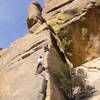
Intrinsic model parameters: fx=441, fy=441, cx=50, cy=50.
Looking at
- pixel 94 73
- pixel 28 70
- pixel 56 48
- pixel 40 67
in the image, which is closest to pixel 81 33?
pixel 56 48

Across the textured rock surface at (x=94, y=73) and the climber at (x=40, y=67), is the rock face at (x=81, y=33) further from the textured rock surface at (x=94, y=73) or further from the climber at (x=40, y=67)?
the climber at (x=40, y=67)

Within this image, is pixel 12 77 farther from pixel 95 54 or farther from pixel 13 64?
pixel 95 54

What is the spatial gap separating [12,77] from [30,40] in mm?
4276

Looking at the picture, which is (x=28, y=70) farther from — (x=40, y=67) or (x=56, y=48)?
(x=56, y=48)

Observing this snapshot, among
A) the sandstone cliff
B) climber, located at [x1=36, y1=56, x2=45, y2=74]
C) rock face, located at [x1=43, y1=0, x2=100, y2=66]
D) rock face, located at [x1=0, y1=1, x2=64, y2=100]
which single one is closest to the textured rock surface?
the sandstone cliff

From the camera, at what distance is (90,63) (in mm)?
26906

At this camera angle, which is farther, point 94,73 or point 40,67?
point 94,73

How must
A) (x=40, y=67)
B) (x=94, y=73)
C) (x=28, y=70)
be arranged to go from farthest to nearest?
(x=94, y=73)
(x=28, y=70)
(x=40, y=67)

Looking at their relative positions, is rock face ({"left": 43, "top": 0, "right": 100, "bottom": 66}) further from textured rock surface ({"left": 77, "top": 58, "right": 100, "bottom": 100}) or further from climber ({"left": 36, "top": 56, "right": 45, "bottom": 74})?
climber ({"left": 36, "top": 56, "right": 45, "bottom": 74})

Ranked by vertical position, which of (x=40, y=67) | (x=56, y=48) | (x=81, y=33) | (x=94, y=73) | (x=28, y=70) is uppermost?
(x=40, y=67)

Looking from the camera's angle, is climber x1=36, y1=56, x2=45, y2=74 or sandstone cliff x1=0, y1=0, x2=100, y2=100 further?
sandstone cliff x1=0, y1=0, x2=100, y2=100

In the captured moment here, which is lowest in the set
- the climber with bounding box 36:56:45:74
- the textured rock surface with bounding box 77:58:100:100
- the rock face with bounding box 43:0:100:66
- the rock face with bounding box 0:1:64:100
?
the textured rock surface with bounding box 77:58:100:100

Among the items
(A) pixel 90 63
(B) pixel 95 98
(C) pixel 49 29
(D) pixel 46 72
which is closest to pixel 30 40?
(C) pixel 49 29

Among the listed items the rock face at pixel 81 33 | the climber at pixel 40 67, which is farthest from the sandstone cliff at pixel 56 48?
the climber at pixel 40 67
